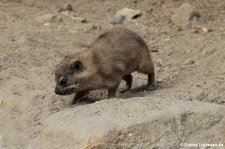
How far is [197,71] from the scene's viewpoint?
28.0ft

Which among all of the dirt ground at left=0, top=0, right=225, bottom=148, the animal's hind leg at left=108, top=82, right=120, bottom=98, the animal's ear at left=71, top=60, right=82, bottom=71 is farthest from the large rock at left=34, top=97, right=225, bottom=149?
the animal's hind leg at left=108, top=82, right=120, bottom=98

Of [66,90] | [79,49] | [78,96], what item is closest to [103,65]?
[78,96]

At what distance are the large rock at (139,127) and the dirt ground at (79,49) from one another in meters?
0.57

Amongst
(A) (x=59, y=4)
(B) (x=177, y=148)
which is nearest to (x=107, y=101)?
(B) (x=177, y=148)

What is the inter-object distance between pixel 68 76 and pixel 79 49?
2.62 metres

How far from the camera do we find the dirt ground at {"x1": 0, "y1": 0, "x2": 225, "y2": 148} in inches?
288

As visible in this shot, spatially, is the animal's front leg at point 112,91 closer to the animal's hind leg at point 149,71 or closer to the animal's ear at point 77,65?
the animal's ear at point 77,65

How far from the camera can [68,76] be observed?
728cm

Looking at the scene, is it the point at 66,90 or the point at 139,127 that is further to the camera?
the point at 66,90

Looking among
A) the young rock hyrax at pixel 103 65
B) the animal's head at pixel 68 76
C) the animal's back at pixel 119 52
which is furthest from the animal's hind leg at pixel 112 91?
the animal's head at pixel 68 76

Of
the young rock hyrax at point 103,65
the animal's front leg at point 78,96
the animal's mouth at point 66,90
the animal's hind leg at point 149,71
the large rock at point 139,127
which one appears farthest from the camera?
the animal's hind leg at point 149,71

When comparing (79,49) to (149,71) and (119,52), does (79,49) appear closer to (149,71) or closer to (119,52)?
(149,71)

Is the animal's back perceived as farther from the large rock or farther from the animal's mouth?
the large rock

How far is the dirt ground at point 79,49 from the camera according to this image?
7.32 m
